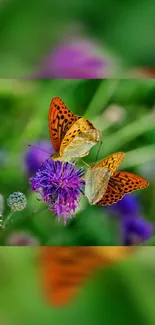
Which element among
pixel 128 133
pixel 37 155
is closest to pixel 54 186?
pixel 37 155

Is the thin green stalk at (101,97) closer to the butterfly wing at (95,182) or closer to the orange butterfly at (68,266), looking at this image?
the butterfly wing at (95,182)

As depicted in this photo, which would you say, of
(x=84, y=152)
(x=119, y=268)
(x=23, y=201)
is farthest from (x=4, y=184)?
(x=119, y=268)

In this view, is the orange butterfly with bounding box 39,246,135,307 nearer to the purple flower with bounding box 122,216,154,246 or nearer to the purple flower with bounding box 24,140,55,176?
the purple flower with bounding box 122,216,154,246

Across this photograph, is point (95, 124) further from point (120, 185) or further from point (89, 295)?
point (89, 295)

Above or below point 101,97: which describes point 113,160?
below

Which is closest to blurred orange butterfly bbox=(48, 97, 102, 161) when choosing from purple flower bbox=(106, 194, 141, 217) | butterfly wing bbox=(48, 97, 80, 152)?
butterfly wing bbox=(48, 97, 80, 152)

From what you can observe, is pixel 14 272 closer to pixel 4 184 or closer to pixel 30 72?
pixel 4 184
